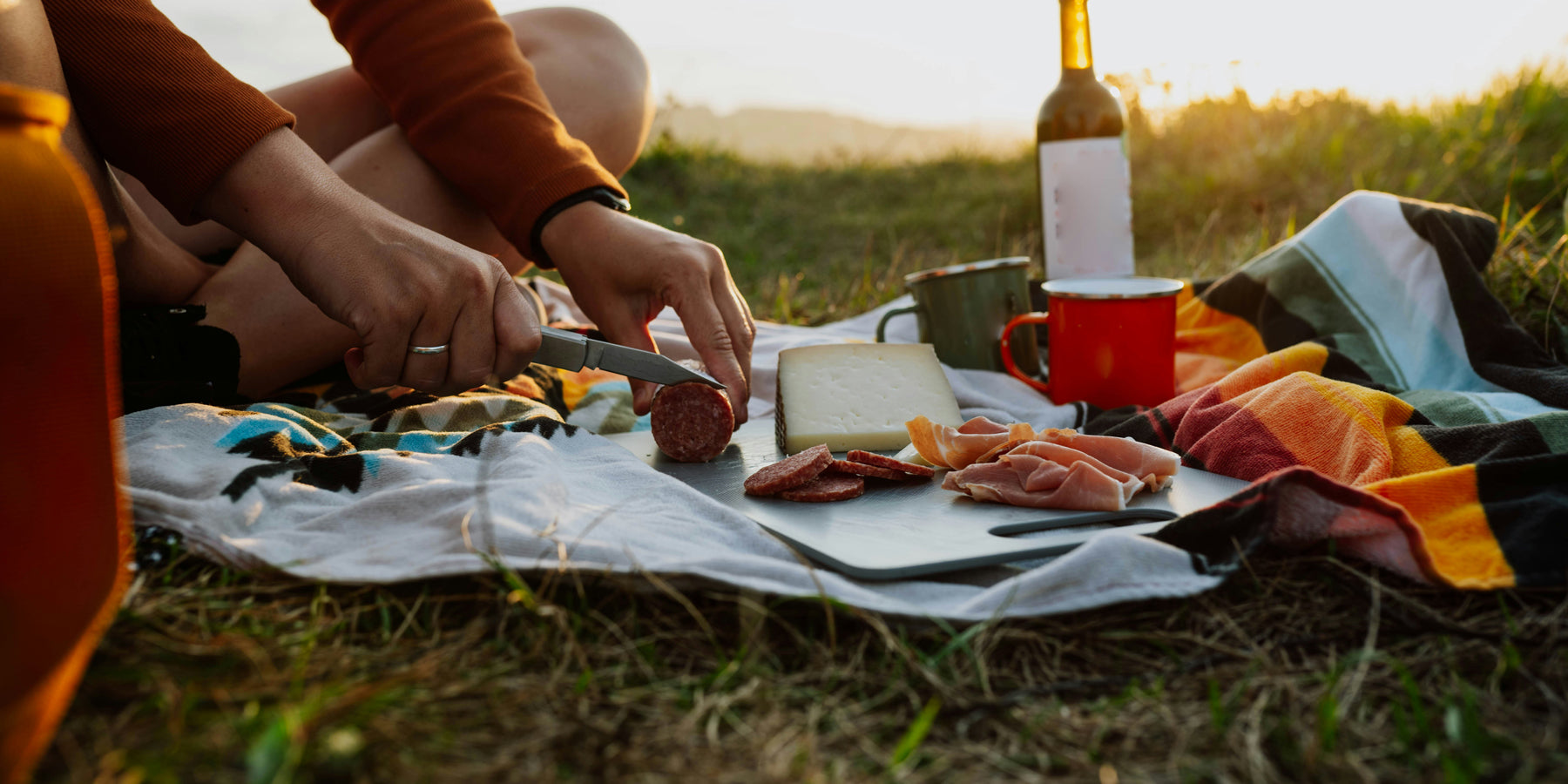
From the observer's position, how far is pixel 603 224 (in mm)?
1564

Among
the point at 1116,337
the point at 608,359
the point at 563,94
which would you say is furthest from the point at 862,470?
the point at 563,94

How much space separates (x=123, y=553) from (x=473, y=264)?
60cm

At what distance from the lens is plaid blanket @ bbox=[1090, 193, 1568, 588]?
0.95m

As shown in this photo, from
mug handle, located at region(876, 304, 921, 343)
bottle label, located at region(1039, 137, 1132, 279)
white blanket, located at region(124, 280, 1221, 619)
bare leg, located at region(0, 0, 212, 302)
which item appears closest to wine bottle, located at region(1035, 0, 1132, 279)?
bottle label, located at region(1039, 137, 1132, 279)

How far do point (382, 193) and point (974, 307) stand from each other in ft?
3.80

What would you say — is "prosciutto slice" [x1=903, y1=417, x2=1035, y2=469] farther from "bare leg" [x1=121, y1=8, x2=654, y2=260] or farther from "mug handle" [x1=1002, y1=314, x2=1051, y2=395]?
"bare leg" [x1=121, y1=8, x2=654, y2=260]

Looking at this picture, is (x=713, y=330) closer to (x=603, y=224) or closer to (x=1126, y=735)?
(x=603, y=224)

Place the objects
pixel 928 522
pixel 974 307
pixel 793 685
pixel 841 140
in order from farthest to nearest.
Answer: pixel 841 140 → pixel 974 307 → pixel 928 522 → pixel 793 685

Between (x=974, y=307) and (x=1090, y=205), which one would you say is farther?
(x=1090, y=205)

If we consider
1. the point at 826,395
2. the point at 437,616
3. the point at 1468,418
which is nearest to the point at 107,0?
the point at 437,616

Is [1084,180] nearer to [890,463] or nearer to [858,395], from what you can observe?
[858,395]

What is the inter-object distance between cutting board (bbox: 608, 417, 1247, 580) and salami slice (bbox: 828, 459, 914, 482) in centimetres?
2

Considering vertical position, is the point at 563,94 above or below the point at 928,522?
above

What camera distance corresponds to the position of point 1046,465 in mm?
1154
